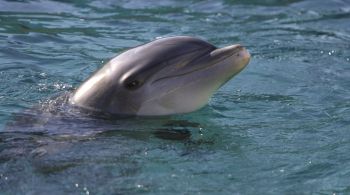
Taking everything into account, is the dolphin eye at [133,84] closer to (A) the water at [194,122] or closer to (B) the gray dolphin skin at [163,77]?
(B) the gray dolphin skin at [163,77]

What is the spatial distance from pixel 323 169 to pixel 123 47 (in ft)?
19.6

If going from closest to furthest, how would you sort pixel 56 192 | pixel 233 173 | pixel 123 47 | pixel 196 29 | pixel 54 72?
1. pixel 56 192
2. pixel 233 173
3. pixel 54 72
4. pixel 123 47
5. pixel 196 29

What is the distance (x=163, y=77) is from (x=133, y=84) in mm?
283

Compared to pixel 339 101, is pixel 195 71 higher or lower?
higher

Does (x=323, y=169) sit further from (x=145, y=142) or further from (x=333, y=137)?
(x=145, y=142)

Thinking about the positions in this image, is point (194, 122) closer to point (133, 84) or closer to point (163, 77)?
point (163, 77)

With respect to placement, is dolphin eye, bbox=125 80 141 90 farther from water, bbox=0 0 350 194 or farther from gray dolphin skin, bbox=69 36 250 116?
water, bbox=0 0 350 194

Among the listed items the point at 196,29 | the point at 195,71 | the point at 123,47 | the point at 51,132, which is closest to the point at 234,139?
the point at 195,71

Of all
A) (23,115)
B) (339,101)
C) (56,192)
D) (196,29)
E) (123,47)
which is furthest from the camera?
(196,29)

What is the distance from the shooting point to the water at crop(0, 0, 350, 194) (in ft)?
19.7

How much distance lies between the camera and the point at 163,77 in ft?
23.1

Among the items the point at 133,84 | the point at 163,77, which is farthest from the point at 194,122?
the point at 133,84

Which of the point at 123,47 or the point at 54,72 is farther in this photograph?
the point at 123,47

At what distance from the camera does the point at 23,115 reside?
24.4 ft
